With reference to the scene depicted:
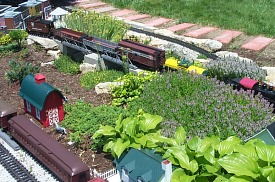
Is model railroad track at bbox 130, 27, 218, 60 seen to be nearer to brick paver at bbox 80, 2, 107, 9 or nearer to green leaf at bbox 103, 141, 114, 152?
brick paver at bbox 80, 2, 107, 9

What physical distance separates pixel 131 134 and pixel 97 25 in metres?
7.13

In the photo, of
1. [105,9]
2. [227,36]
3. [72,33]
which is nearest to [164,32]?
[227,36]

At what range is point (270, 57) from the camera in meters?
14.1

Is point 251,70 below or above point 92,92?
above

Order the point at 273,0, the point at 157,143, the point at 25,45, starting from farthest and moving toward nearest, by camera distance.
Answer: the point at 273,0, the point at 25,45, the point at 157,143


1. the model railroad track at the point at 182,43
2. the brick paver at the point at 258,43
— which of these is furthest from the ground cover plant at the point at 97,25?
the brick paver at the point at 258,43

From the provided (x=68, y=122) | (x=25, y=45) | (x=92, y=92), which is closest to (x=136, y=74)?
(x=92, y=92)

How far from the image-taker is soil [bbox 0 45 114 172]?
878 centimetres

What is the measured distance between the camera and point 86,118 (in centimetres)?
977

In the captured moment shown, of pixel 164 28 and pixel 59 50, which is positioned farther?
pixel 164 28

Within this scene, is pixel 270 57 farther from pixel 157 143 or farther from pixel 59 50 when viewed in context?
pixel 157 143

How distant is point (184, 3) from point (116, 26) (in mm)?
7005

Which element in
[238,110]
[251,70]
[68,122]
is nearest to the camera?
[238,110]

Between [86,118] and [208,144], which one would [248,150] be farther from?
[86,118]
